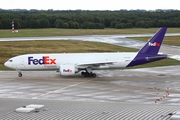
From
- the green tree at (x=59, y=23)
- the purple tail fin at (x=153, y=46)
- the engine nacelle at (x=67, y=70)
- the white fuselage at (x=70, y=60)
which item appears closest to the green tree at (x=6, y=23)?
the green tree at (x=59, y=23)

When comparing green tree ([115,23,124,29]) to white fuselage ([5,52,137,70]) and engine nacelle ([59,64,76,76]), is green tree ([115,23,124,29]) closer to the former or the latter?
white fuselage ([5,52,137,70])

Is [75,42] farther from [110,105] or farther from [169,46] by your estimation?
[110,105]

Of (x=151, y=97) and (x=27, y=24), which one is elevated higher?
(x=27, y=24)

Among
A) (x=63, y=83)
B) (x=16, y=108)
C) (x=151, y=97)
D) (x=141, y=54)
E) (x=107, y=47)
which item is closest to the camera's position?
(x=16, y=108)

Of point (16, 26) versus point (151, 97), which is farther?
point (16, 26)

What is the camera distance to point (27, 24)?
139 meters

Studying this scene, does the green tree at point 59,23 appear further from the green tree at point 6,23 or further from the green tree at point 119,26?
the green tree at point 119,26

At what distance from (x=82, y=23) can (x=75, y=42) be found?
50306 millimetres

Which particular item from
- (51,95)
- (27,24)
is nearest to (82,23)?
(27,24)

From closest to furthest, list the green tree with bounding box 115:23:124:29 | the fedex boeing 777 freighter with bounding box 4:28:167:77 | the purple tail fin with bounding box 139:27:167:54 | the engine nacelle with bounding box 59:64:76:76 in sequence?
the engine nacelle with bounding box 59:64:76:76 → the fedex boeing 777 freighter with bounding box 4:28:167:77 → the purple tail fin with bounding box 139:27:167:54 → the green tree with bounding box 115:23:124:29

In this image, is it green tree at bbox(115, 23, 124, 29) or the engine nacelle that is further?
green tree at bbox(115, 23, 124, 29)

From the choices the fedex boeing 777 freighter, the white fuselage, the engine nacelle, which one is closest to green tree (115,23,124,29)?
the fedex boeing 777 freighter

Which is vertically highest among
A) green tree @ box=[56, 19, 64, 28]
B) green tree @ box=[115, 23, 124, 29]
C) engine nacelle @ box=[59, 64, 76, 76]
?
green tree @ box=[56, 19, 64, 28]

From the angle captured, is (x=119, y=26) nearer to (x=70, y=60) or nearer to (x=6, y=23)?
A: (x=6, y=23)
